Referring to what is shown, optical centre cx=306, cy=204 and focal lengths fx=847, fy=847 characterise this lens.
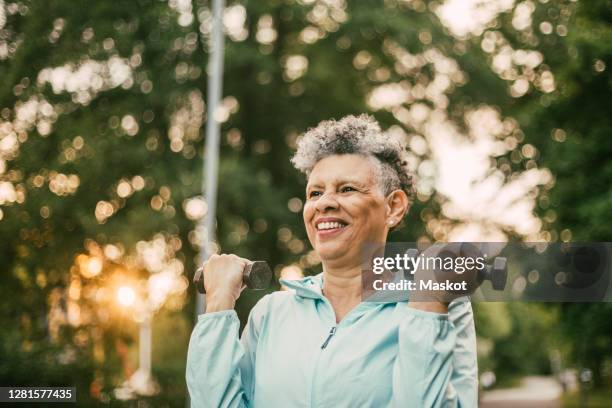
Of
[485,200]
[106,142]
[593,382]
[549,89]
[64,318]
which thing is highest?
[549,89]

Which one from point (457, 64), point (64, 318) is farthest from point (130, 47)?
point (457, 64)

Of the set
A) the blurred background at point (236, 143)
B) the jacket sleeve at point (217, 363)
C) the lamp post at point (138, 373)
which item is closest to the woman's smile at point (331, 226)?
the jacket sleeve at point (217, 363)

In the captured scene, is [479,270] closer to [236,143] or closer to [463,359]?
[463,359]

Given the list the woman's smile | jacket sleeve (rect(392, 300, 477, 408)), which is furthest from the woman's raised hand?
jacket sleeve (rect(392, 300, 477, 408))

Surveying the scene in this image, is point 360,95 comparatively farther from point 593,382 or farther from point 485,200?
point 593,382

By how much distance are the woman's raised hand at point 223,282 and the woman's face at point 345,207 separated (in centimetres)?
22

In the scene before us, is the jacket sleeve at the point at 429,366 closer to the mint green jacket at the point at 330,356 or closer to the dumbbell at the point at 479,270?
the mint green jacket at the point at 330,356

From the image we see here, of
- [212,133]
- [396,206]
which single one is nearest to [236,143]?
[212,133]

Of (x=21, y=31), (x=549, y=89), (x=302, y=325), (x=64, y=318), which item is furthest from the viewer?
(x=549, y=89)

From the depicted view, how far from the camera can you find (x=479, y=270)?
1.79m

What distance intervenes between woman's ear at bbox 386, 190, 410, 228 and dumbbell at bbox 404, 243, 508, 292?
19.6 inches

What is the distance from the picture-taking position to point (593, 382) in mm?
16391

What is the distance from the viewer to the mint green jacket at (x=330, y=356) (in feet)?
6.08

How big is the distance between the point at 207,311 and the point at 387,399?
52 centimetres
